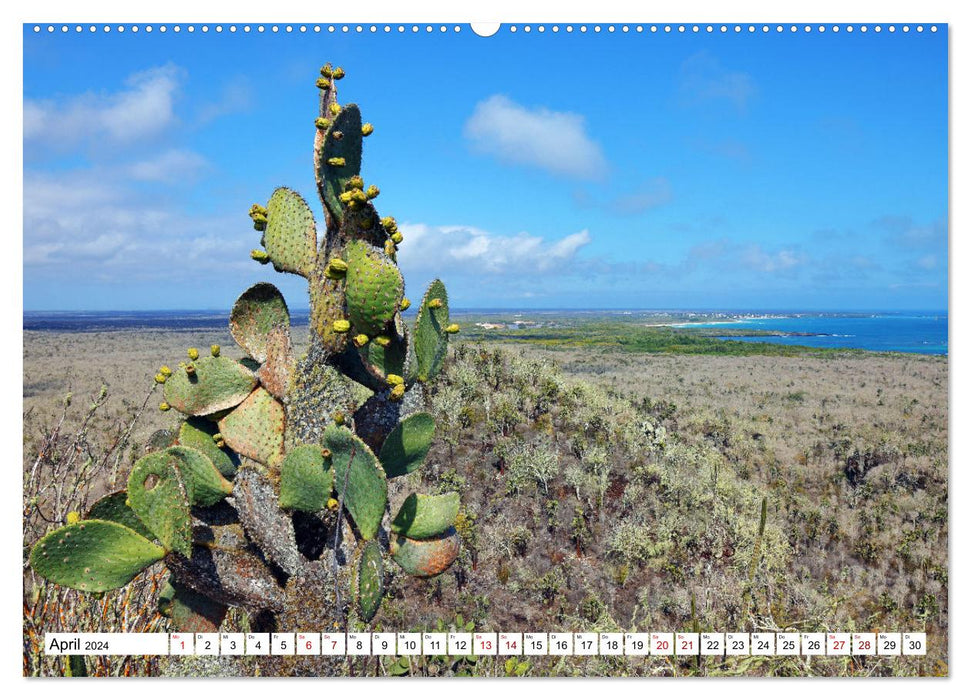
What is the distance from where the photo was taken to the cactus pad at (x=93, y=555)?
141 cm

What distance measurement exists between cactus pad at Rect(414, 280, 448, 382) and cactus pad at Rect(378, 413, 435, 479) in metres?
0.15

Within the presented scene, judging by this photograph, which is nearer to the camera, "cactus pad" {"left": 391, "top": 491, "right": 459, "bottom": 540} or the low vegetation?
"cactus pad" {"left": 391, "top": 491, "right": 459, "bottom": 540}

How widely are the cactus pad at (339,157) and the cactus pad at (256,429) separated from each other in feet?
1.88

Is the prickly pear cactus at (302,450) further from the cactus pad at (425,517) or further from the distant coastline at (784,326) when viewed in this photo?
the distant coastline at (784,326)

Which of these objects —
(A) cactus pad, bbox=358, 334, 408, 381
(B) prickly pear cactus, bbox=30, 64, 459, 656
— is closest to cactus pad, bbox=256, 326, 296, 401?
(B) prickly pear cactus, bbox=30, 64, 459, 656

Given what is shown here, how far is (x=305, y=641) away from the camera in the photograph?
1620mm

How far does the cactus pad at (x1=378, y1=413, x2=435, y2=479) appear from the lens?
5.47ft

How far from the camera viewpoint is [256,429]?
164 centimetres

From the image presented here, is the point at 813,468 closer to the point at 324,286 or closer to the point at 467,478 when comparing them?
the point at 467,478

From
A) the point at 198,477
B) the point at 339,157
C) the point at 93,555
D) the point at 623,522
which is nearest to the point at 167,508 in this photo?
the point at 198,477

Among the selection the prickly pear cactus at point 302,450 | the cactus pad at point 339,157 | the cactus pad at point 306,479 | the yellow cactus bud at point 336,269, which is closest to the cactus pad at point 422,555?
the prickly pear cactus at point 302,450

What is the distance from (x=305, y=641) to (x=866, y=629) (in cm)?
359

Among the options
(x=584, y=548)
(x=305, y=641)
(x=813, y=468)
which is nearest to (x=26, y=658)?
(x=305, y=641)

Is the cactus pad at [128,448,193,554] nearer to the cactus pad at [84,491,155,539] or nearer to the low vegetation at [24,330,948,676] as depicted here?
the cactus pad at [84,491,155,539]
